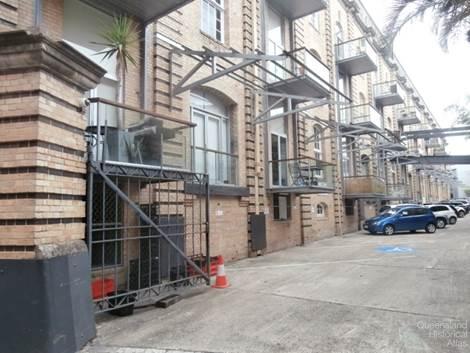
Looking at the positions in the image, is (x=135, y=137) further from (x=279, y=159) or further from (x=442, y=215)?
(x=442, y=215)

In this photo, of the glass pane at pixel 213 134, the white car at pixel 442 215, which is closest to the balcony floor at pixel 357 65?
the white car at pixel 442 215

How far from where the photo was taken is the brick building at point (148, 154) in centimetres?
471

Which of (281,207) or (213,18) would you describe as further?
(281,207)

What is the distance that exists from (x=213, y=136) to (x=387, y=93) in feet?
68.9

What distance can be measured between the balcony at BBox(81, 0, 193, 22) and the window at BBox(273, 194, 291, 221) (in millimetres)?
8159

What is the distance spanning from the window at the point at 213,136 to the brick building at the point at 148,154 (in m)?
0.05

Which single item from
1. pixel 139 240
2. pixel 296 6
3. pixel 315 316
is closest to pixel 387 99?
pixel 296 6

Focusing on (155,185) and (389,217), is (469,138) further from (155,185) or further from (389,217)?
→ (155,185)

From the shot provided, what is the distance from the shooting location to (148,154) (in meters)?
6.97

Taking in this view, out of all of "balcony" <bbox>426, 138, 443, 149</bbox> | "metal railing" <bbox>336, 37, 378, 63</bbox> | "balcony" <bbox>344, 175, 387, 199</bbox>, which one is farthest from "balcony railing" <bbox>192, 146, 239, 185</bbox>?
"balcony" <bbox>426, 138, 443, 149</bbox>

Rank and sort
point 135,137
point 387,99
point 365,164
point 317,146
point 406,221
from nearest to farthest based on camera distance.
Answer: point 135,137, point 317,146, point 406,221, point 365,164, point 387,99

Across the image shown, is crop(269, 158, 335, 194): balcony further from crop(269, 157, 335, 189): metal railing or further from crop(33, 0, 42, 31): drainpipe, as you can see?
crop(33, 0, 42, 31): drainpipe

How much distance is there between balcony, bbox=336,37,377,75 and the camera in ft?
70.0

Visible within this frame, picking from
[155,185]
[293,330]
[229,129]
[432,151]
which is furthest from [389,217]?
[432,151]
